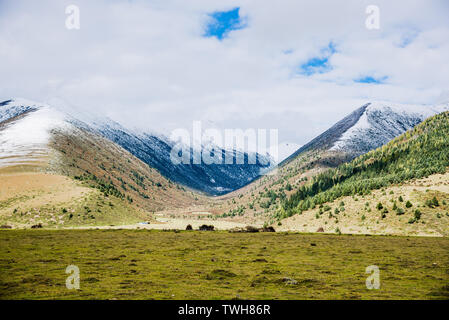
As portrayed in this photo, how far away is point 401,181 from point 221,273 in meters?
78.3

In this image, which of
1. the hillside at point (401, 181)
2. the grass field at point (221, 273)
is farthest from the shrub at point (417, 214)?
the grass field at point (221, 273)

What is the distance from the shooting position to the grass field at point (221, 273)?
20922mm

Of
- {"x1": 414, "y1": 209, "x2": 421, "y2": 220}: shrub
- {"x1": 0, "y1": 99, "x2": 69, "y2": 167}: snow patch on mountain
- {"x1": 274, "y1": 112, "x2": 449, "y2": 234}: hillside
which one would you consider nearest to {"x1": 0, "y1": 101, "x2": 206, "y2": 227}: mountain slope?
{"x1": 0, "y1": 99, "x2": 69, "y2": 167}: snow patch on mountain

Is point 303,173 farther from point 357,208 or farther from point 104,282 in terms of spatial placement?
point 104,282

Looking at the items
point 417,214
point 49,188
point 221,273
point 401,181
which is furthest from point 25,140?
point 417,214

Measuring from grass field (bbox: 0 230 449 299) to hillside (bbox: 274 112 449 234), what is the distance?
3197cm

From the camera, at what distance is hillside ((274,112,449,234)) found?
238ft

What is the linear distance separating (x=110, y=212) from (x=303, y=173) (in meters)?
125

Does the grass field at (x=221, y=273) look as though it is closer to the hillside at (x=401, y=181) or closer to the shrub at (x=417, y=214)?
the shrub at (x=417, y=214)

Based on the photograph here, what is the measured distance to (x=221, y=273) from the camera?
27125 millimetres

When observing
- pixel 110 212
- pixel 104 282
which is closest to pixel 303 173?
pixel 110 212

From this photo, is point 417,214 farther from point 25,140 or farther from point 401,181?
point 25,140

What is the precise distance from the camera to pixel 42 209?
8538cm
